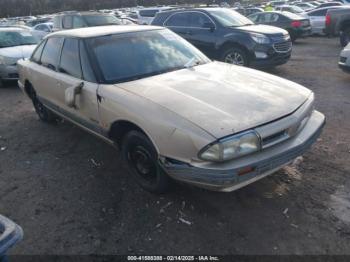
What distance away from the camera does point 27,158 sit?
15.5ft

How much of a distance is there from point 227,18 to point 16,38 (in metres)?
6.07

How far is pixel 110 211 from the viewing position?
3.40 meters

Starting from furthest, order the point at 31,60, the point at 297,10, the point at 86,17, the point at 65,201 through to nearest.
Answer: the point at 297,10
the point at 86,17
the point at 31,60
the point at 65,201

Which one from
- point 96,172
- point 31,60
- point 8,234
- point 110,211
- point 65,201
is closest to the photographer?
point 8,234

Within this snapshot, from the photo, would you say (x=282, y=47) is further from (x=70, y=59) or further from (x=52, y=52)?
(x=70, y=59)

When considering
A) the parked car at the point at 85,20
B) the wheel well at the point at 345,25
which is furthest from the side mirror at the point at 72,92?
the wheel well at the point at 345,25

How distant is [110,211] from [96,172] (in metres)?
0.88

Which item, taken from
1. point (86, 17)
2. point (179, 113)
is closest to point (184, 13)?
point (86, 17)

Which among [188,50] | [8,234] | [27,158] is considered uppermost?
[188,50]

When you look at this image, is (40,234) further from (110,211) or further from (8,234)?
(8,234)

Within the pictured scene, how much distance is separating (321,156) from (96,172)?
2751 millimetres

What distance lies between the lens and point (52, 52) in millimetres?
4910

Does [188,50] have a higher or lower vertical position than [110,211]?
higher

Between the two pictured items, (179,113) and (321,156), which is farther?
(321,156)
